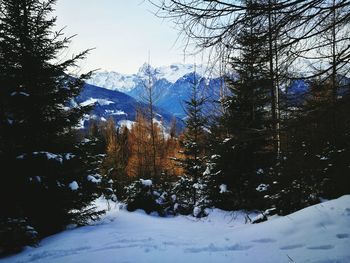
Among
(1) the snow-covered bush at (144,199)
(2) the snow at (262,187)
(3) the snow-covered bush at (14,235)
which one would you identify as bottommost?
(1) the snow-covered bush at (144,199)

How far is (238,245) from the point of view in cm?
498

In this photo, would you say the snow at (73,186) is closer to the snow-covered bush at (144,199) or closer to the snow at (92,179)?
the snow at (92,179)

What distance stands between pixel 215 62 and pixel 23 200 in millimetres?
6172

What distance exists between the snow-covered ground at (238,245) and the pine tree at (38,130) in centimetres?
110

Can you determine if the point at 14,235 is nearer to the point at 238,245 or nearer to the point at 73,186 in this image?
the point at 73,186

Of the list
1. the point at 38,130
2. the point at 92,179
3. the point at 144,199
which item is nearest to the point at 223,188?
the point at 144,199

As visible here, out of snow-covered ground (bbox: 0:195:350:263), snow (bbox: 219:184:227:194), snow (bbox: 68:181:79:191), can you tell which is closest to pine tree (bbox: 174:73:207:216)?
snow (bbox: 219:184:227:194)

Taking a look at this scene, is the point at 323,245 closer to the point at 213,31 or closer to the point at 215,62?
the point at 215,62

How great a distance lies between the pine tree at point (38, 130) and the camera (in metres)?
6.79

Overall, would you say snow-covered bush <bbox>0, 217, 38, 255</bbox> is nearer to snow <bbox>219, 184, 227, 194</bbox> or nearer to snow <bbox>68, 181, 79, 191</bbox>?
snow <bbox>68, 181, 79, 191</bbox>

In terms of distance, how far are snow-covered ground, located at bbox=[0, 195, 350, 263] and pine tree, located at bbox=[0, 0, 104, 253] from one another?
3.62 ft

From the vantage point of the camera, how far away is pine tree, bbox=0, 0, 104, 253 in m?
6.79

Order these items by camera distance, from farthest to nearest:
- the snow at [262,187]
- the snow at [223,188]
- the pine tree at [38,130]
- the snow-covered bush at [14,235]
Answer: the snow at [223,188] < the snow at [262,187] < the pine tree at [38,130] < the snow-covered bush at [14,235]

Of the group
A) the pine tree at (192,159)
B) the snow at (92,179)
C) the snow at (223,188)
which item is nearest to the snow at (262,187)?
the snow at (223,188)
